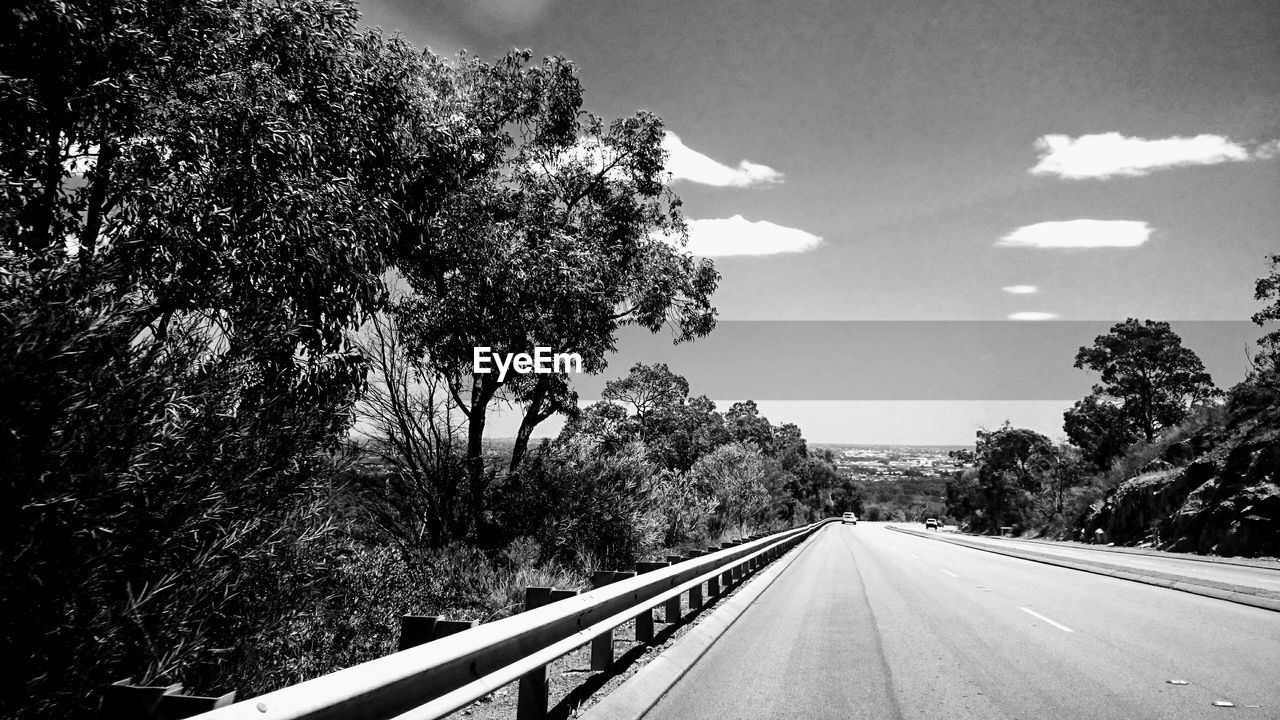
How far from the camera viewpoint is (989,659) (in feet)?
23.4

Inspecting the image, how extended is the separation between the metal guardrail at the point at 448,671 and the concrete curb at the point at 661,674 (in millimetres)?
446

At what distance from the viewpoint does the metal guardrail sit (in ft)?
7.62

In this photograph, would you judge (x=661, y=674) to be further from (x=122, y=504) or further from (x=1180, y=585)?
(x=1180, y=585)

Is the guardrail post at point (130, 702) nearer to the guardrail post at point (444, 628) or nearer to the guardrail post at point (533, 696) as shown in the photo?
the guardrail post at point (444, 628)

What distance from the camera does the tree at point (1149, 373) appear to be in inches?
2183

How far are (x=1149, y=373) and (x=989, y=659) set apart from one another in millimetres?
61816

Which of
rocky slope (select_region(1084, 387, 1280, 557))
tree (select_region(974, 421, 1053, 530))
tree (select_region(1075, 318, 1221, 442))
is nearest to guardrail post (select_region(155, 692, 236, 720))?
rocky slope (select_region(1084, 387, 1280, 557))

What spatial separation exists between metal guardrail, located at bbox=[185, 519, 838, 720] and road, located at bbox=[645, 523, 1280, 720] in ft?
2.96

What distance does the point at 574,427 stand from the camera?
2298 centimetres

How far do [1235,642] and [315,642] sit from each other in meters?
9.39

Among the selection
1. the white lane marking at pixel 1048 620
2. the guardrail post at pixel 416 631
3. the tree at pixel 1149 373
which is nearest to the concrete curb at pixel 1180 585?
the white lane marking at pixel 1048 620

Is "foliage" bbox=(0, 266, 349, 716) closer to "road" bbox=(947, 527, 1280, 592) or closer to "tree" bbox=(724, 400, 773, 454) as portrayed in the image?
"road" bbox=(947, 527, 1280, 592)

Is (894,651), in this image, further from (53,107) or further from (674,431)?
(674,431)

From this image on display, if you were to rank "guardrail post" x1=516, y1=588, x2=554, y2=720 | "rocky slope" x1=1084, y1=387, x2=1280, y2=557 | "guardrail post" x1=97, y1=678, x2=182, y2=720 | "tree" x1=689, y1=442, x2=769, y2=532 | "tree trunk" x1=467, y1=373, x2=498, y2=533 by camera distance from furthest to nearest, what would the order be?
"tree" x1=689, y1=442, x2=769, y2=532
"rocky slope" x1=1084, y1=387, x2=1280, y2=557
"tree trunk" x1=467, y1=373, x2=498, y2=533
"guardrail post" x1=516, y1=588, x2=554, y2=720
"guardrail post" x1=97, y1=678, x2=182, y2=720
